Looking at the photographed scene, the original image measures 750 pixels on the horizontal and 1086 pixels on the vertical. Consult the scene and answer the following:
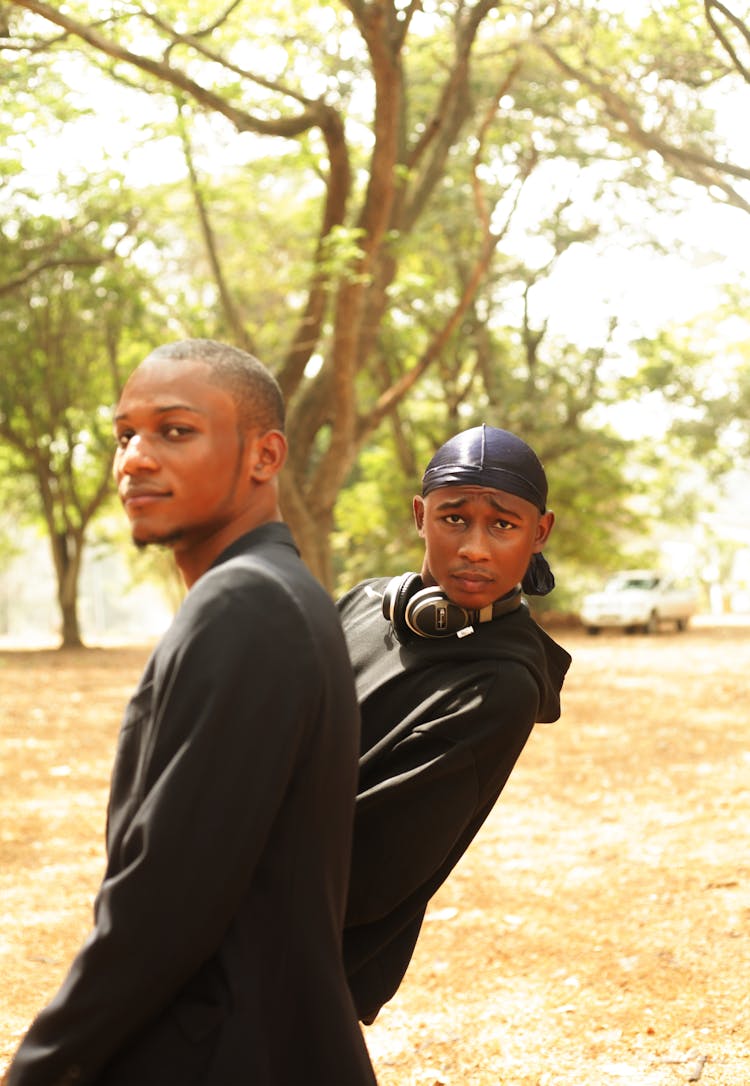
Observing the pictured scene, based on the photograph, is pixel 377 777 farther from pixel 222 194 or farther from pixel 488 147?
pixel 488 147

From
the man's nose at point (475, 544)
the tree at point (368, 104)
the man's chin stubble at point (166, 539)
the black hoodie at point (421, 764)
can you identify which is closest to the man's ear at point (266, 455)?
the man's chin stubble at point (166, 539)

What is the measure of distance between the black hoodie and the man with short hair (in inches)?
20.4

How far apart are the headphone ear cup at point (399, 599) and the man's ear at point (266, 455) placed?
0.69 m

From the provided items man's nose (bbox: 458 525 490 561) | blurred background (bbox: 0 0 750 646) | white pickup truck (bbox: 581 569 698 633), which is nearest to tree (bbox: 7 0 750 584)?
blurred background (bbox: 0 0 750 646)

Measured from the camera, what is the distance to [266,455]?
205 cm

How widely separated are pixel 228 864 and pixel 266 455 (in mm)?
641

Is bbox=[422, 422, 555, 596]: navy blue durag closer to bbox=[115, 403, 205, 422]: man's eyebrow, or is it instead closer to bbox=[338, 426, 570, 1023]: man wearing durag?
bbox=[338, 426, 570, 1023]: man wearing durag

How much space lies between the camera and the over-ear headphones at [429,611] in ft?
8.73

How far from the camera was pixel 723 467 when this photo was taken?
1335 inches

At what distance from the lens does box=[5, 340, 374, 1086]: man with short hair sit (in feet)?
5.74

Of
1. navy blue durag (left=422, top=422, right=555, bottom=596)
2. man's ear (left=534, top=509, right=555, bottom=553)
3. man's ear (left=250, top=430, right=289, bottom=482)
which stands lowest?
man's ear (left=534, top=509, right=555, bottom=553)

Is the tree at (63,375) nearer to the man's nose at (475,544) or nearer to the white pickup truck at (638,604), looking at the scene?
the white pickup truck at (638,604)

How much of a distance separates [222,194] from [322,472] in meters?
4.61

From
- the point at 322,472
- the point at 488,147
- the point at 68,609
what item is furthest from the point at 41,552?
the point at 322,472
